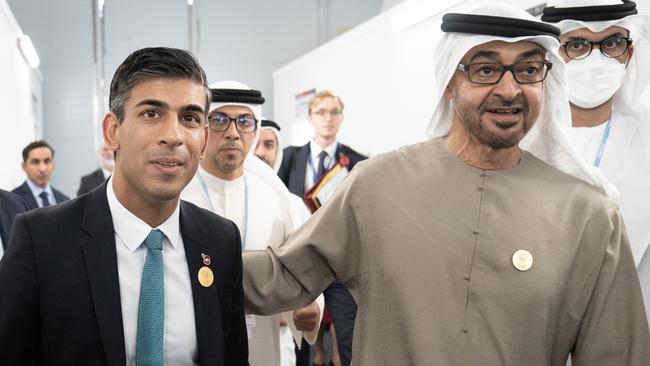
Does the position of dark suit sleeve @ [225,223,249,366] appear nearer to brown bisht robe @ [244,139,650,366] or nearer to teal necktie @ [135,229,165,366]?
brown bisht robe @ [244,139,650,366]

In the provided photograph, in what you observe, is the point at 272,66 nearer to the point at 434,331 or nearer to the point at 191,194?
the point at 191,194

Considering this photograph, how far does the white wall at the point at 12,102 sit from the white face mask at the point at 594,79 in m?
5.49

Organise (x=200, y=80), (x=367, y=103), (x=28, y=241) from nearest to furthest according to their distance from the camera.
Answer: (x=28, y=241) → (x=200, y=80) → (x=367, y=103)

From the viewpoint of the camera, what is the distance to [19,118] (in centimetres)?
809

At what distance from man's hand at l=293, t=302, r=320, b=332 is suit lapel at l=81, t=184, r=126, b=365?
3.54 ft

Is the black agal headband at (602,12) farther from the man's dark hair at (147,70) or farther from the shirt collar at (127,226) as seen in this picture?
the shirt collar at (127,226)

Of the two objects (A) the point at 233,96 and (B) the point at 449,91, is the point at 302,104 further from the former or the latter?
(B) the point at 449,91

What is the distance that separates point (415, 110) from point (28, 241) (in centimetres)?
493

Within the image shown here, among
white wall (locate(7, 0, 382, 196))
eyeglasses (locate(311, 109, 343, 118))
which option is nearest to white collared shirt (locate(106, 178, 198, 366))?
eyeglasses (locate(311, 109, 343, 118))

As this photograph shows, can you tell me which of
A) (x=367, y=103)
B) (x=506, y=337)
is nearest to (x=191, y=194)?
(x=506, y=337)

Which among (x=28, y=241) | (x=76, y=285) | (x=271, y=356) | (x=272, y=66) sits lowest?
(x=271, y=356)

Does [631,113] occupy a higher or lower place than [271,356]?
higher

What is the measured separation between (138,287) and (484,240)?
38.5 inches

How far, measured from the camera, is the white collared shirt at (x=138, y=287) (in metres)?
1.71
